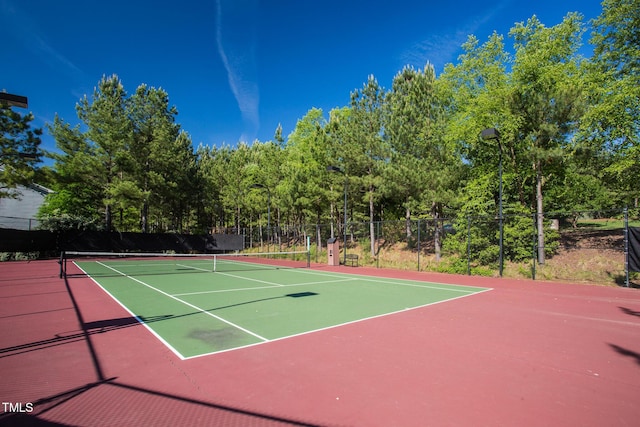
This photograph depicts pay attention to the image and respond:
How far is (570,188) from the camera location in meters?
22.9

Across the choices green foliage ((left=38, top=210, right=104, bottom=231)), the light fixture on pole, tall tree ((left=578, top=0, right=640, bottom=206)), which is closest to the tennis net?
green foliage ((left=38, top=210, right=104, bottom=231))

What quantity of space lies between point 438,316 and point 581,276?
1177 centimetres

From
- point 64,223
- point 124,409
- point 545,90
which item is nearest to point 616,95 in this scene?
point 545,90

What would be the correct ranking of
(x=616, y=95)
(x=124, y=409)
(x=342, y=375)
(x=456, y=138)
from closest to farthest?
(x=124, y=409) → (x=342, y=375) → (x=616, y=95) → (x=456, y=138)

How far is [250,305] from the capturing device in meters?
9.05

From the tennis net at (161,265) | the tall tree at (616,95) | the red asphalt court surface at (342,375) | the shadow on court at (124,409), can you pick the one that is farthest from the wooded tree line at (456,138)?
the shadow on court at (124,409)

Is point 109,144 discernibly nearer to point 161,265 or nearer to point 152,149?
point 152,149

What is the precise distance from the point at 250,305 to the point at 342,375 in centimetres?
514

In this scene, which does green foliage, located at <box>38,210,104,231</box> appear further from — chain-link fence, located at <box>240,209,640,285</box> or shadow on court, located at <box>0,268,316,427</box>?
shadow on court, located at <box>0,268,316,427</box>

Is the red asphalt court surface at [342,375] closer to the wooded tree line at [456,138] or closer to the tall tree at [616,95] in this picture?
the wooded tree line at [456,138]

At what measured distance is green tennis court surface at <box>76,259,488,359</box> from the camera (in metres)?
6.23

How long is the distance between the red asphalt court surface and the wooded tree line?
39.0 ft

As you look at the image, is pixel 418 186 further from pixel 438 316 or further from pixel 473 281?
pixel 438 316

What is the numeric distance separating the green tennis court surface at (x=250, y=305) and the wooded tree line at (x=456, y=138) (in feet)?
30.2
